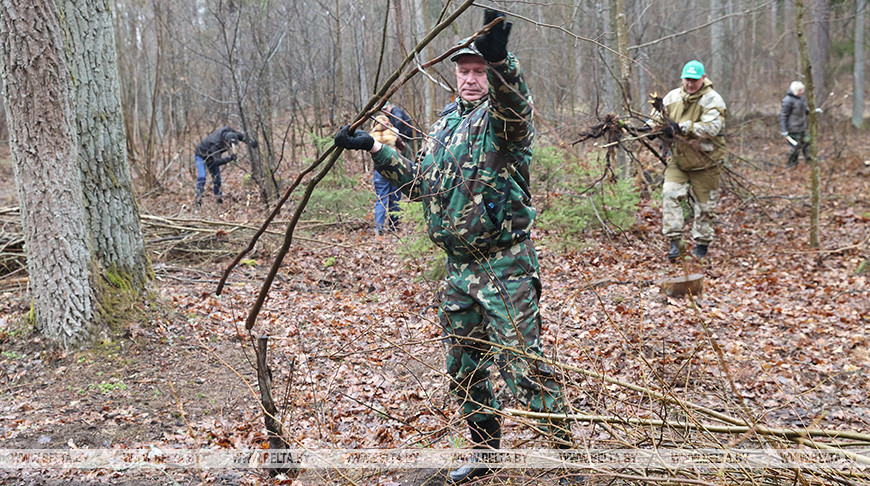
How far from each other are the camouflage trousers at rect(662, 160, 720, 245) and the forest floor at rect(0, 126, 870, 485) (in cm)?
43

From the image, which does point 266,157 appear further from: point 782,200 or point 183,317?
point 782,200

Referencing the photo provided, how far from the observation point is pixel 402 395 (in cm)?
441

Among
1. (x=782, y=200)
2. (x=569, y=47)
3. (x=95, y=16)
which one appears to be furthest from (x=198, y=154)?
(x=782, y=200)

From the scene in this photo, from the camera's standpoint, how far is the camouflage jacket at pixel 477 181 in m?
2.83

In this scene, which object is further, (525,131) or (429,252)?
(429,252)

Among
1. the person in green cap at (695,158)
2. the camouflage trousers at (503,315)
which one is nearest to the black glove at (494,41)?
the camouflage trousers at (503,315)

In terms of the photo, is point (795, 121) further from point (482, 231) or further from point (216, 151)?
point (482, 231)

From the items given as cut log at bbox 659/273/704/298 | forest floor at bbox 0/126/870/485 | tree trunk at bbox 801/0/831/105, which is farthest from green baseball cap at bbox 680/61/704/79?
tree trunk at bbox 801/0/831/105

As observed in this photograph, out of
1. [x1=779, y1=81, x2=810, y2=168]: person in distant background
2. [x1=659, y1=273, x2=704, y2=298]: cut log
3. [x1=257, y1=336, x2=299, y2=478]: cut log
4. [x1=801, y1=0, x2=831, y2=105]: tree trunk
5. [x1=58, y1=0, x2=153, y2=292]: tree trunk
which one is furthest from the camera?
[x1=801, y1=0, x2=831, y2=105]: tree trunk

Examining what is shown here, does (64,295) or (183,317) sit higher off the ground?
(64,295)

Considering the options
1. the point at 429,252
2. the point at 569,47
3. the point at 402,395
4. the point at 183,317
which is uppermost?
the point at 569,47

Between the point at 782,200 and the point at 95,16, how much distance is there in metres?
9.85

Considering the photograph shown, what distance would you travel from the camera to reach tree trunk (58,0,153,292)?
191 inches

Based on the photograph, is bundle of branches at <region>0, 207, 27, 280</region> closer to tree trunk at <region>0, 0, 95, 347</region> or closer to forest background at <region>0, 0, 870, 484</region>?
forest background at <region>0, 0, 870, 484</region>
